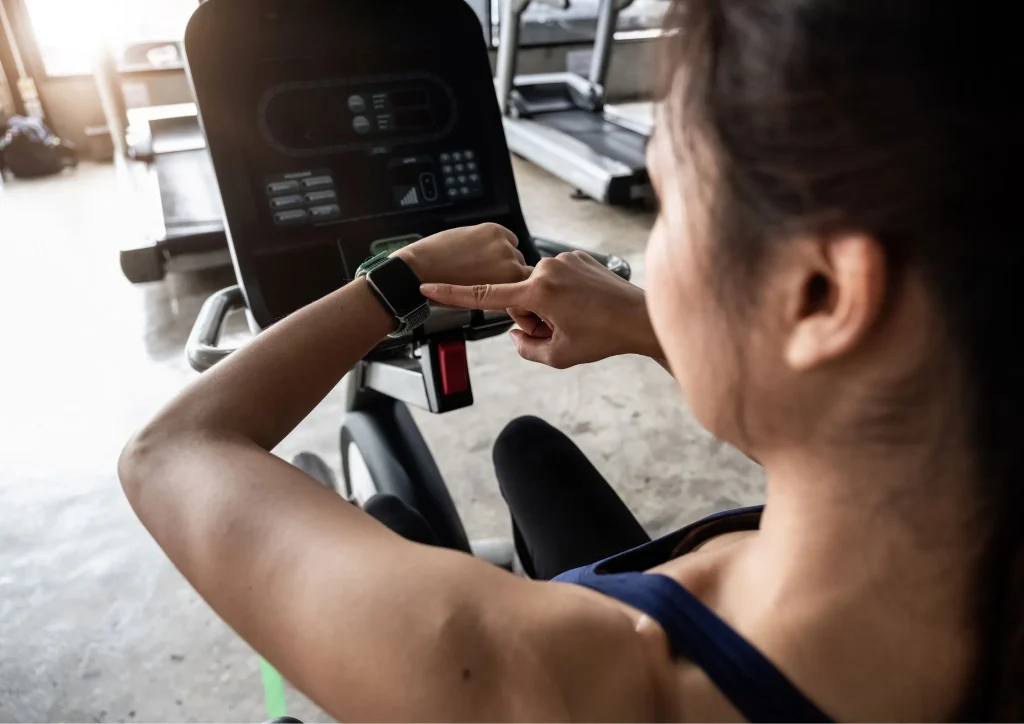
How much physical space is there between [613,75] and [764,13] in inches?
220

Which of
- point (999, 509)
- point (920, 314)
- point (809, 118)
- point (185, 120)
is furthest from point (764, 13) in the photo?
point (185, 120)

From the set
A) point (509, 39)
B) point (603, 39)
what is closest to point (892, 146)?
point (509, 39)

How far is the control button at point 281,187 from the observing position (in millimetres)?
1205

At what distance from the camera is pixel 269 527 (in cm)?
58

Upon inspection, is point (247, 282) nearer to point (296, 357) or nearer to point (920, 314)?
point (296, 357)

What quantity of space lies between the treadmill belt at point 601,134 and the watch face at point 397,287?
2861 millimetres

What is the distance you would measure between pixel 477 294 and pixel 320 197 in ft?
1.63

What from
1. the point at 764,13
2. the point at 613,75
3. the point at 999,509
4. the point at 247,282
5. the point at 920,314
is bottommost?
the point at 613,75

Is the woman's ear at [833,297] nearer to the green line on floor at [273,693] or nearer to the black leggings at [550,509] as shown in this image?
the black leggings at [550,509]

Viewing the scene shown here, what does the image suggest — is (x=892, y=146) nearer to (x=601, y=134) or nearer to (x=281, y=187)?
(x=281, y=187)

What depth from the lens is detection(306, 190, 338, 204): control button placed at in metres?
1.23

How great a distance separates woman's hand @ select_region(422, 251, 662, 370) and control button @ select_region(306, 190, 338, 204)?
445 mm

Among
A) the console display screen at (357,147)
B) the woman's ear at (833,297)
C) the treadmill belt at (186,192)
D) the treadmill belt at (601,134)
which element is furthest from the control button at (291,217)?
the treadmill belt at (601,134)

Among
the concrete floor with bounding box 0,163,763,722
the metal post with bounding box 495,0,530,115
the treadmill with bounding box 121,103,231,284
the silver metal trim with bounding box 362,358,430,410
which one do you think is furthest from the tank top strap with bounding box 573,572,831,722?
the metal post with bounding box 495,0,530,115
